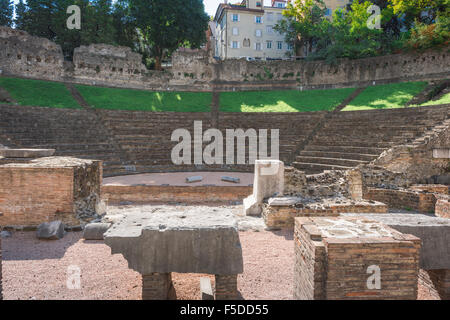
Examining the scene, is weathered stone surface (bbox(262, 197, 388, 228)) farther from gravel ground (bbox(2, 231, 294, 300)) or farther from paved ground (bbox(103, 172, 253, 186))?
Answer: paved ground (bbox(103, 172, 253, 186))

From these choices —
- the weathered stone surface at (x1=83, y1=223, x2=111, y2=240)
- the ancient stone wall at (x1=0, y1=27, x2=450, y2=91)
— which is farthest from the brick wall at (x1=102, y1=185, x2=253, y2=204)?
the ancient stone wall at (x1=0, y1=27, x2=450, y2=91)

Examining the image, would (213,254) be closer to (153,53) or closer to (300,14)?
(153,53)

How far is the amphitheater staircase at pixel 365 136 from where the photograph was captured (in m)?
14.9

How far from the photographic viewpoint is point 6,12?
31.7 metres

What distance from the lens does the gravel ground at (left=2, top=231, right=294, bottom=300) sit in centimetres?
448

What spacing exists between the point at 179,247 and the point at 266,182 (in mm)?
5651

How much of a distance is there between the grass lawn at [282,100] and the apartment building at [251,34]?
13.9 metres

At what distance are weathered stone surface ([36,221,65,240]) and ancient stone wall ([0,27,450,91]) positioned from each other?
73.9 feet

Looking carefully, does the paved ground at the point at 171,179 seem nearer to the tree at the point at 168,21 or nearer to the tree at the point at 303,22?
the tree at the point at 168,21

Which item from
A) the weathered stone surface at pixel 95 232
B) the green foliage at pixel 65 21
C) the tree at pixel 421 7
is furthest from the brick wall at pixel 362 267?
the green foliage at pixel 65 21

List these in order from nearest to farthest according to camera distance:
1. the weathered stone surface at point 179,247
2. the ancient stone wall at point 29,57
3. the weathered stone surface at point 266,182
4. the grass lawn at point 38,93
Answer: the weathered stone surface at point 179,247 < the weathered stone surface at point 266,182 < the grass lawn at point 38,93 < the ancient stone wall at point 29,57

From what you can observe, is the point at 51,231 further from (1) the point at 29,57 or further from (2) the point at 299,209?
(1) the point at 29,57

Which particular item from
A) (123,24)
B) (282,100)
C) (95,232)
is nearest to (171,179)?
(95,232)

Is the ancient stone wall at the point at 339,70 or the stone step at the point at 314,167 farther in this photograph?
the ancient stone wall at the point at 339,70
